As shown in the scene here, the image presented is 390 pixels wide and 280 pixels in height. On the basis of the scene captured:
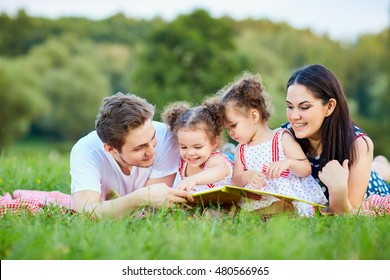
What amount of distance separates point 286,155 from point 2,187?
118 inches

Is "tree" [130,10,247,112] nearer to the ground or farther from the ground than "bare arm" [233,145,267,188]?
farther from the ground

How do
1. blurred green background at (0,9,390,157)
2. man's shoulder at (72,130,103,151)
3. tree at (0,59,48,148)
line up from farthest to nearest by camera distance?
tree at (0,59,48,148), blurred green background at (0,9,390,157), man's shoulder at (72,130,103,151)

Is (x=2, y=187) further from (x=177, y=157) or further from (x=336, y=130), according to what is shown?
(x=336, y=130)

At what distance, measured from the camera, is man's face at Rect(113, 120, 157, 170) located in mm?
4227

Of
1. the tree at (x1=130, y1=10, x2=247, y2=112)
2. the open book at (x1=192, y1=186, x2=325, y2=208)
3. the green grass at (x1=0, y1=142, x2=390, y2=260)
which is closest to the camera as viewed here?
the green grass at (x1=0, y1=142, x2=390, y2=260)

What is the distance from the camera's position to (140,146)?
427 cm

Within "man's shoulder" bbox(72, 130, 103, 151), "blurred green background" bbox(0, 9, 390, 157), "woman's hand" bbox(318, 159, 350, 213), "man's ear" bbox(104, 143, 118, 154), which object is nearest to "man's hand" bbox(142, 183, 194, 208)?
"man's ear" bbox(104, 143, 118, 154)

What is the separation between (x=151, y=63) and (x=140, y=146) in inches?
1079

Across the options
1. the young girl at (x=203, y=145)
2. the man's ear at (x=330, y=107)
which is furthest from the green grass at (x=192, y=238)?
the man's ear at (x=330, y=107)

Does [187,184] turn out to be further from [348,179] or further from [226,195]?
[348,179]

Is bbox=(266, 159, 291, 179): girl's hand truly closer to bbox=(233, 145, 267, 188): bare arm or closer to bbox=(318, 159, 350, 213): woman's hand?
bbox=(233, 145, 267, 188): bare arm

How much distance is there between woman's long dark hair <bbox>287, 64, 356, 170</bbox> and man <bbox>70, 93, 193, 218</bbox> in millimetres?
1195

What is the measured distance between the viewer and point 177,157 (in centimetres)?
476

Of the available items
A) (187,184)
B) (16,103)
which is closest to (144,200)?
(187,184)
